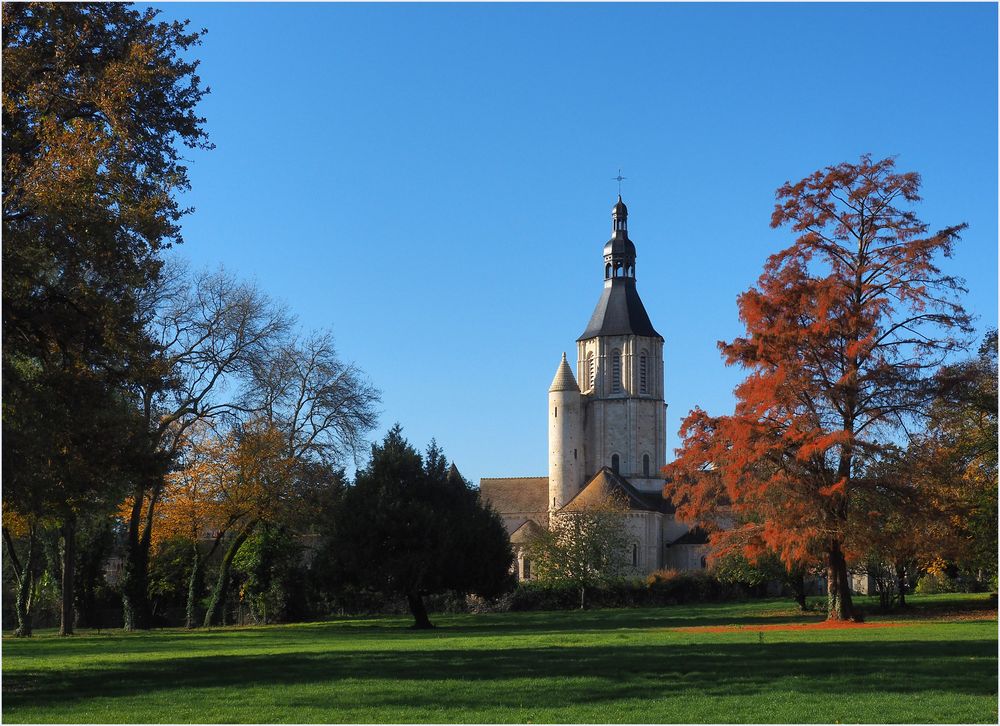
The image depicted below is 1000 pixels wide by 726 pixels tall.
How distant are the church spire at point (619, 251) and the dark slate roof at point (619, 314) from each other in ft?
2.28

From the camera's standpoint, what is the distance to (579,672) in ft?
58.4

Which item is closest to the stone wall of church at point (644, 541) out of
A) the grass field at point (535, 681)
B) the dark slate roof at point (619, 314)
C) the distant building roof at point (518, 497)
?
the distant building roof at point (518, 497)

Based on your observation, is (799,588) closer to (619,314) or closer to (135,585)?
(135,585)

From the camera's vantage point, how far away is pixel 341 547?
131 ft

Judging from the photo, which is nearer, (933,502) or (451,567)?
(933,502)

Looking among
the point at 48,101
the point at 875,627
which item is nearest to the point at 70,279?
the point at 48,101

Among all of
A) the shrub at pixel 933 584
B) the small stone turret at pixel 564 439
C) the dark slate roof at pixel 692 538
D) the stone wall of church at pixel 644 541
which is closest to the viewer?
the shrub at pixel 933 584

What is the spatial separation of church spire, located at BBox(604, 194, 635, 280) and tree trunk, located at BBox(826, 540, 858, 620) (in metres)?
69.9

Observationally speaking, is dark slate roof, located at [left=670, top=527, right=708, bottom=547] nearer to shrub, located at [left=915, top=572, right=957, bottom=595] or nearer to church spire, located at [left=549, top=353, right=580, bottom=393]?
church spire, located at [left=549, top=353, right=580, bottom=393]

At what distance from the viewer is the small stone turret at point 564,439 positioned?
3797 inches

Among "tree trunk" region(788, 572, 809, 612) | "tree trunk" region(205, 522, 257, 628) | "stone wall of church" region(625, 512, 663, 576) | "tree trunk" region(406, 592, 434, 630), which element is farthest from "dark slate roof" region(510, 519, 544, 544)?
"tree trunk" region(406, 592, 434, 630)

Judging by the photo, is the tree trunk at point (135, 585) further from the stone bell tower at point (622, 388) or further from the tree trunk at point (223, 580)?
the stone bell tower at point (622, 388)

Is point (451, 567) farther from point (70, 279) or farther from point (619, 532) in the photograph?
point (619, 532)

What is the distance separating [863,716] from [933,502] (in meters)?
23.7
